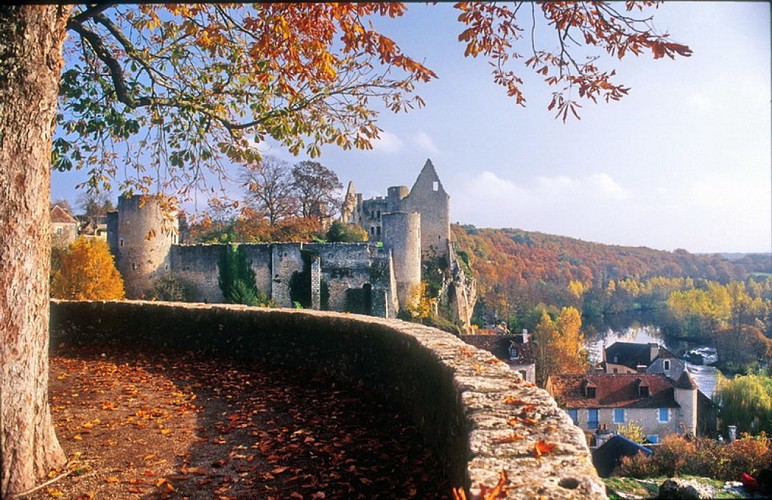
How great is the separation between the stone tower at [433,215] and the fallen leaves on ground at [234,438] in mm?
32225

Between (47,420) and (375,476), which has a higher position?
(47,420)

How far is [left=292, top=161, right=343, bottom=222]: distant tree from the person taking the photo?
137ft

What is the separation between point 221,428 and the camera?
236 inches

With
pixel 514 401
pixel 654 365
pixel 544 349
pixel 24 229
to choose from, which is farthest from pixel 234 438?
pixel 544 349

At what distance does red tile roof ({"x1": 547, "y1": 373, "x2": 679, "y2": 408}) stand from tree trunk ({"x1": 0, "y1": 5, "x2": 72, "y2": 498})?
110 ft

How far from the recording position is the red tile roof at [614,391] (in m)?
35.0

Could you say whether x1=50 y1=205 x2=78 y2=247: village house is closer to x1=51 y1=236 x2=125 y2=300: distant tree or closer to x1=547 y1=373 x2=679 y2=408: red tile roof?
x1=51 y1=236 x2=125 y2=300: distant tree

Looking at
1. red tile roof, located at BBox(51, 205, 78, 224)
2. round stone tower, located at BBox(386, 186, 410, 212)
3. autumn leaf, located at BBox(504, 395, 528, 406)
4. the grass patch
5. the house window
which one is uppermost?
round stone tower, located at BBox(386, 186, 410, 212)

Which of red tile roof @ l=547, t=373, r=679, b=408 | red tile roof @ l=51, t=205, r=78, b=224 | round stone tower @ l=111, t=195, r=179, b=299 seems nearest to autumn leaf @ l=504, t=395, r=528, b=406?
round stone tower @ l=111, t=195, r=179, b=299

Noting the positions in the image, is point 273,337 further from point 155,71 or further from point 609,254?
point 609,254

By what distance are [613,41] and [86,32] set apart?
18.8 ft

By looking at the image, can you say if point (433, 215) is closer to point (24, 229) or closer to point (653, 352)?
point (653, 352)

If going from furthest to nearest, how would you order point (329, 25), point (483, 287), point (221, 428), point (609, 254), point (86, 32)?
point (609, 254)
point (483, 287)
point (86, 32)
point (221, 428)
point (329, 25)

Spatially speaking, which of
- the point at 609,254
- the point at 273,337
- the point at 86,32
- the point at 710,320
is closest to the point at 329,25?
the point at 86,32
